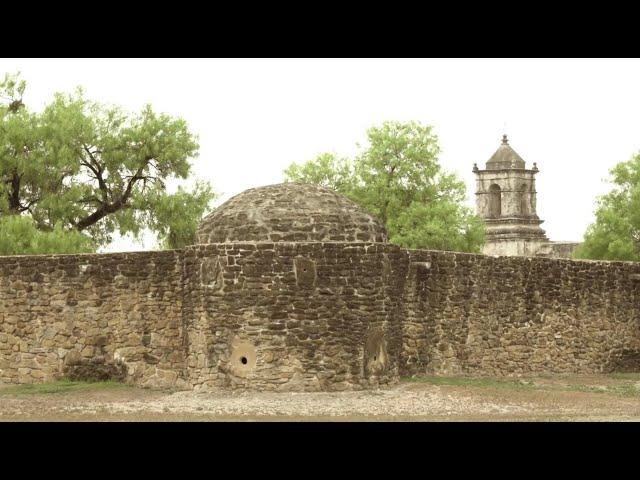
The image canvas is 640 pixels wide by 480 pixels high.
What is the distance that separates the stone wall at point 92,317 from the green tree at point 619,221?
29.1 meters

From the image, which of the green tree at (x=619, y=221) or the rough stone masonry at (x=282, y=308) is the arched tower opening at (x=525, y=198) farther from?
the rough stone masonry at (x=282, y=308)

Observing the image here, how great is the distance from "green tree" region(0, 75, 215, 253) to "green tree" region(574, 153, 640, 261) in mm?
16119

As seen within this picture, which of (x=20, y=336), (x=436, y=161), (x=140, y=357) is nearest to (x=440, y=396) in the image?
(x=140, y=357)

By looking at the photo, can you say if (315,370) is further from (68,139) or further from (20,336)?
(68,139)

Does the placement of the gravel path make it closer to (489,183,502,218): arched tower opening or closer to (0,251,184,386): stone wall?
(0,251,184,386): stone wall

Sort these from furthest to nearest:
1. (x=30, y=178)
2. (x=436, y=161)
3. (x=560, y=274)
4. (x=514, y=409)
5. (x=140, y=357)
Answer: (x=436, y=161)
(x=30, y=178)
(x=560, y=274)
(x=140, y=357)
(x=514, y=409)

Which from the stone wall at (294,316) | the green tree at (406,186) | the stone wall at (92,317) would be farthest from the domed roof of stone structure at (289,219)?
the green tree at (406,186)

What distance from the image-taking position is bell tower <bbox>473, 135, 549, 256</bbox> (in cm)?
8712

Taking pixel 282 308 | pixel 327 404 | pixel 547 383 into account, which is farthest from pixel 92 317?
pixel 547 383

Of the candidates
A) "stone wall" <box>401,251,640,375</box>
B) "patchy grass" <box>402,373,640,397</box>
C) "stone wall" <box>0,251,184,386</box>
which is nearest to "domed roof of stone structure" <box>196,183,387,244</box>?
"stone wall" <box>0,251,184,386</box>

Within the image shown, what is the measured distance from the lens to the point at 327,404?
21797mm

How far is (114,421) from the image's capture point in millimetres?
20594

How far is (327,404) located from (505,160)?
221ft

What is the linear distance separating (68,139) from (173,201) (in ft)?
11.3
